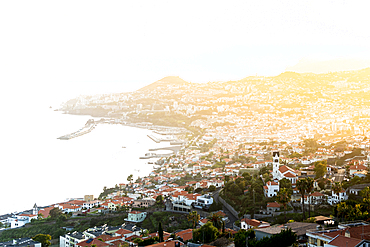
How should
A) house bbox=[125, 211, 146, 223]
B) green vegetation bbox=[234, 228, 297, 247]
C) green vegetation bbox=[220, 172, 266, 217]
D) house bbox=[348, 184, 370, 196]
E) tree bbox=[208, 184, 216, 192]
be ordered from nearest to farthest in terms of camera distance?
1. green vegetation bbox=[234, 228, 297, 247]
2. house bbox=[348, 184, 370, 196]
3. green vegetation bbox=[220, 172, 266, 217]
4. house bbox=[125, 211, 146, 223]
5. tree bbox=[208, 184, 216, 192]

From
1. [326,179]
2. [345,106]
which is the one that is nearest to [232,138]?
[345,106]

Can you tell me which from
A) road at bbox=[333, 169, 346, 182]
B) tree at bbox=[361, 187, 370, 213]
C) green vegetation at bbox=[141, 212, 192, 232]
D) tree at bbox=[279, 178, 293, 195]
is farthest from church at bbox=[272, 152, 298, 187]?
green vegetation at bbox=[141, 212, 192, 232]

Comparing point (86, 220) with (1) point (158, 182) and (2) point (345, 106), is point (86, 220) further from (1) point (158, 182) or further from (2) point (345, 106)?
(2) point (345, 106)

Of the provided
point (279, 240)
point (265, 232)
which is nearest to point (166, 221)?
point (265, 232)

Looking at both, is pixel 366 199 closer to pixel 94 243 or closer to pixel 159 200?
pixel 94 243

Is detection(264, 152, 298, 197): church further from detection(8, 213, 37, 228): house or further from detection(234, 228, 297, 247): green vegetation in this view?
detection(8, 213, 37, 228): house

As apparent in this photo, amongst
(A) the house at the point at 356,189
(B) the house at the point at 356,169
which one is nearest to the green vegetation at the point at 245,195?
(A) the house at the point at 356,189
